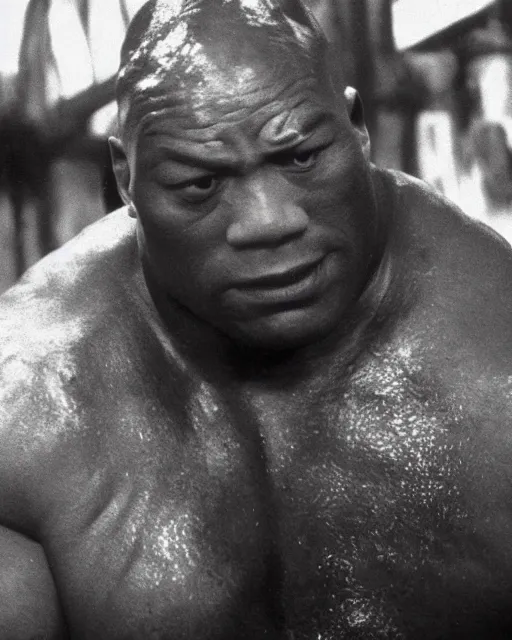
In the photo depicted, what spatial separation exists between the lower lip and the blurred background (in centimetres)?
163

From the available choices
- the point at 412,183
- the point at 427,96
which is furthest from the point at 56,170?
the point at 412,183

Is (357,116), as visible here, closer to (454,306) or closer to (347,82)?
(454,306)

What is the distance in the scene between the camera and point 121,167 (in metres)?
1.94

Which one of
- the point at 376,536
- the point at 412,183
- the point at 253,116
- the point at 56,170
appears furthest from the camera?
the point at 56,170

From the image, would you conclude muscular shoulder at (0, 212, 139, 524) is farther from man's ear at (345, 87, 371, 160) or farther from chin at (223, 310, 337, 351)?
man's ear at (345, 87, 371, 160)

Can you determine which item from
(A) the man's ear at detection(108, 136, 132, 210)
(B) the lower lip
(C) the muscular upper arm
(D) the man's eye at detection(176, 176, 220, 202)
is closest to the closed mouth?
(B) the lower lip

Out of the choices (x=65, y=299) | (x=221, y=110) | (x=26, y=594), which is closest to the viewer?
(x=221, y=110)

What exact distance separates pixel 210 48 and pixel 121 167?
21 cm

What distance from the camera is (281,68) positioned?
1.80m

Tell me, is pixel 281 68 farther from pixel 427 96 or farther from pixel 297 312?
pixel 427 96

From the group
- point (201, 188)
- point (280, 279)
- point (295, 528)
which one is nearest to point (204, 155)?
point (201, 188)

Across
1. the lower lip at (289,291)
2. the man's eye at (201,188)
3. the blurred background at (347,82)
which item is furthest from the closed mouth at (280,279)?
the blurred background at (347,82)

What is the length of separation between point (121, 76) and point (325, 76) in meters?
0.23

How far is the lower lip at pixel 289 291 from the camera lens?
5.96 feet
